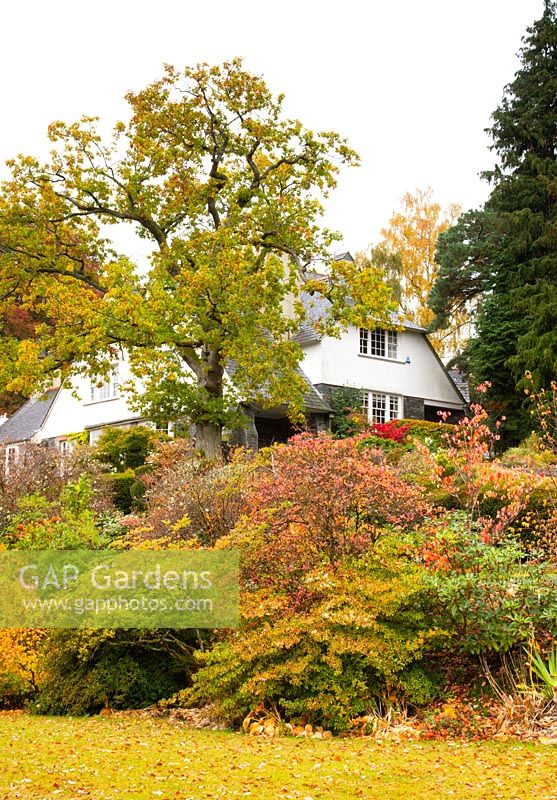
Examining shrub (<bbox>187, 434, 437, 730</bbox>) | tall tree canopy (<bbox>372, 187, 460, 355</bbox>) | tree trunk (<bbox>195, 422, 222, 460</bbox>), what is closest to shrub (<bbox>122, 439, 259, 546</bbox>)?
shrub (<bbox>187, 434, 437, 730</bbox>)

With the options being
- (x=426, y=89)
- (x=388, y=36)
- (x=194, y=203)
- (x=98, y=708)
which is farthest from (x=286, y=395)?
(x=98, y=708)

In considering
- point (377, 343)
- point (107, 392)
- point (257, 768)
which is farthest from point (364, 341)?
point (257, 768)

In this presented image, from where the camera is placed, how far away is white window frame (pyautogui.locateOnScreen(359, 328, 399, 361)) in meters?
30.5

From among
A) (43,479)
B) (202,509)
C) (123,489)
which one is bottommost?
(202,509)

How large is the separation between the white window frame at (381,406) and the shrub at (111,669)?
21.1 metres

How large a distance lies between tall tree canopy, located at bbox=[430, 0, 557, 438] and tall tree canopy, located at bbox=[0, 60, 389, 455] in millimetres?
8661

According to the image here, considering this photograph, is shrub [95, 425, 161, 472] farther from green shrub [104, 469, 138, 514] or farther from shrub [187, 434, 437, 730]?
shrub [187, 434, 437, 730]

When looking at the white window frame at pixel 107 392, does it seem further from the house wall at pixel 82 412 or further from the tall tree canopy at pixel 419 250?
the tall tree canopy at pixel 419 250

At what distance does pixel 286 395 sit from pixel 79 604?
11885mm

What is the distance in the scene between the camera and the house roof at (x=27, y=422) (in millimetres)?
35125

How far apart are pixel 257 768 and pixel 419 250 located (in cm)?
3679

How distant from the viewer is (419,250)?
40.9 metres

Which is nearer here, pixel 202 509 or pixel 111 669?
pixel 111 669

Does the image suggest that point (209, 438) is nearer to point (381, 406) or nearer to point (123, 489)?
point (123, 489)
